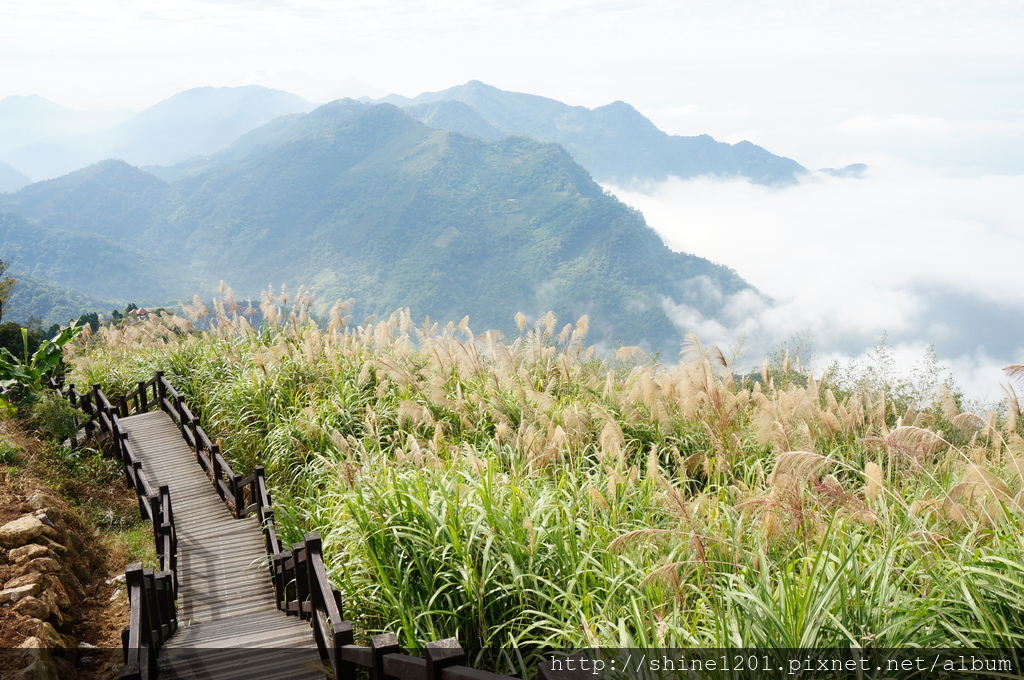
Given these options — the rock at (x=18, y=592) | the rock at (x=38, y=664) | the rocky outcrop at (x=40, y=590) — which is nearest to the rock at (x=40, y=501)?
the rocky outcrop at (x=40, y=590)

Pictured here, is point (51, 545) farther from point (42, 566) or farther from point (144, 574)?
point (144, 574)

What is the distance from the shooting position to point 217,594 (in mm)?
5969

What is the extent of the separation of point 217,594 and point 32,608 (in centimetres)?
135

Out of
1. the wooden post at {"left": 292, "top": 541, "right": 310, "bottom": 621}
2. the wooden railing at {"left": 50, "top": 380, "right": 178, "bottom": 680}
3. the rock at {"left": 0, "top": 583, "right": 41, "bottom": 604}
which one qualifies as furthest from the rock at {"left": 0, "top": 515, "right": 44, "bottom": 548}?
the wooden post at {"left": 292, "top": 541, "right": 310, "bottom": 621}

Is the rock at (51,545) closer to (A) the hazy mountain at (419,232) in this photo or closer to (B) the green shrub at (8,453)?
(B) the green shrub at (8,453)

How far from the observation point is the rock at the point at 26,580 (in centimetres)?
539

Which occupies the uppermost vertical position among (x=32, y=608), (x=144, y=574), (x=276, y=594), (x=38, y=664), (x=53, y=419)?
(x=53, y=419)

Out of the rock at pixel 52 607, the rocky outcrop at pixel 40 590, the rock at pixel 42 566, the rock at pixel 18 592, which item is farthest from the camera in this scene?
the rock at pixel 42 566

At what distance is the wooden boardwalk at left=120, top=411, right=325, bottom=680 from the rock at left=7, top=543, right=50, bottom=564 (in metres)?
1.12

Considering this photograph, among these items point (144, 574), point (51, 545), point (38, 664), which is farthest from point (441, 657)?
point (51, 545)

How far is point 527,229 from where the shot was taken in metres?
166

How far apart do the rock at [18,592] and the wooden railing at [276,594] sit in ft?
2.97

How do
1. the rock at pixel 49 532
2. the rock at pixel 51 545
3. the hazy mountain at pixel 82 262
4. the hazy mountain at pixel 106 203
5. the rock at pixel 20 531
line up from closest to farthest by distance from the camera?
1. the rock at pixel 20 531
2. the rock at pixel 51 545
3. the rock at pixel 49 532
4. the hazy mountain at pixel 82 262
5. the hazy mountain at pixel 106 203

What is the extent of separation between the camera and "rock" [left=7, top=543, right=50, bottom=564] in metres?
5.75
